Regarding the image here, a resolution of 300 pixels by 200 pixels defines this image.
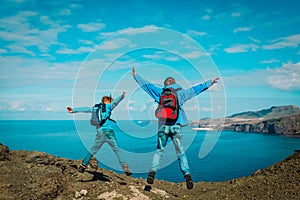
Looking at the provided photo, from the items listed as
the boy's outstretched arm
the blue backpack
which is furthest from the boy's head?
the boy's outstretched arm

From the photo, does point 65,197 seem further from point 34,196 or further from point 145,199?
point 145,199

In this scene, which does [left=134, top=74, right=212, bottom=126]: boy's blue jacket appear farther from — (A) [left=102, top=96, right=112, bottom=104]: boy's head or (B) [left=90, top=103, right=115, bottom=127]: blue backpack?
(B) [left=90, top=103, right=115, bottom=127]: blue backpack

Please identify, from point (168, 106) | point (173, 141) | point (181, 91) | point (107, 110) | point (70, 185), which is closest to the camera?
point (168, 106)

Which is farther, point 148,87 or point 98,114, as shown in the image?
point 98,114

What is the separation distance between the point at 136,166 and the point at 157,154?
43806 millimetres

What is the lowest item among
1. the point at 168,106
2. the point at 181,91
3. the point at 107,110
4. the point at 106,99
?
Result: the point at 107,110

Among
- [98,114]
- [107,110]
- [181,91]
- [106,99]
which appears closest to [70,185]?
[98,114]

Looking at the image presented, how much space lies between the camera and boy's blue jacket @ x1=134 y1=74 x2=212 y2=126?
6.55m

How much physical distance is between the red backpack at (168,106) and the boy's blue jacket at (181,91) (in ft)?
0.49

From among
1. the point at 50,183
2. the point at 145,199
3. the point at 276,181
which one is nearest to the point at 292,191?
the point at 276,181

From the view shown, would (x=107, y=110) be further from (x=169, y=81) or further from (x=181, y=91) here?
(x=181, y=91)

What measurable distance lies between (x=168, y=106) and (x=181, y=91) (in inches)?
22.1

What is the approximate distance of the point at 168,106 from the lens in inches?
250

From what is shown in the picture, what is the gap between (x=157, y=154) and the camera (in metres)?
6.94
